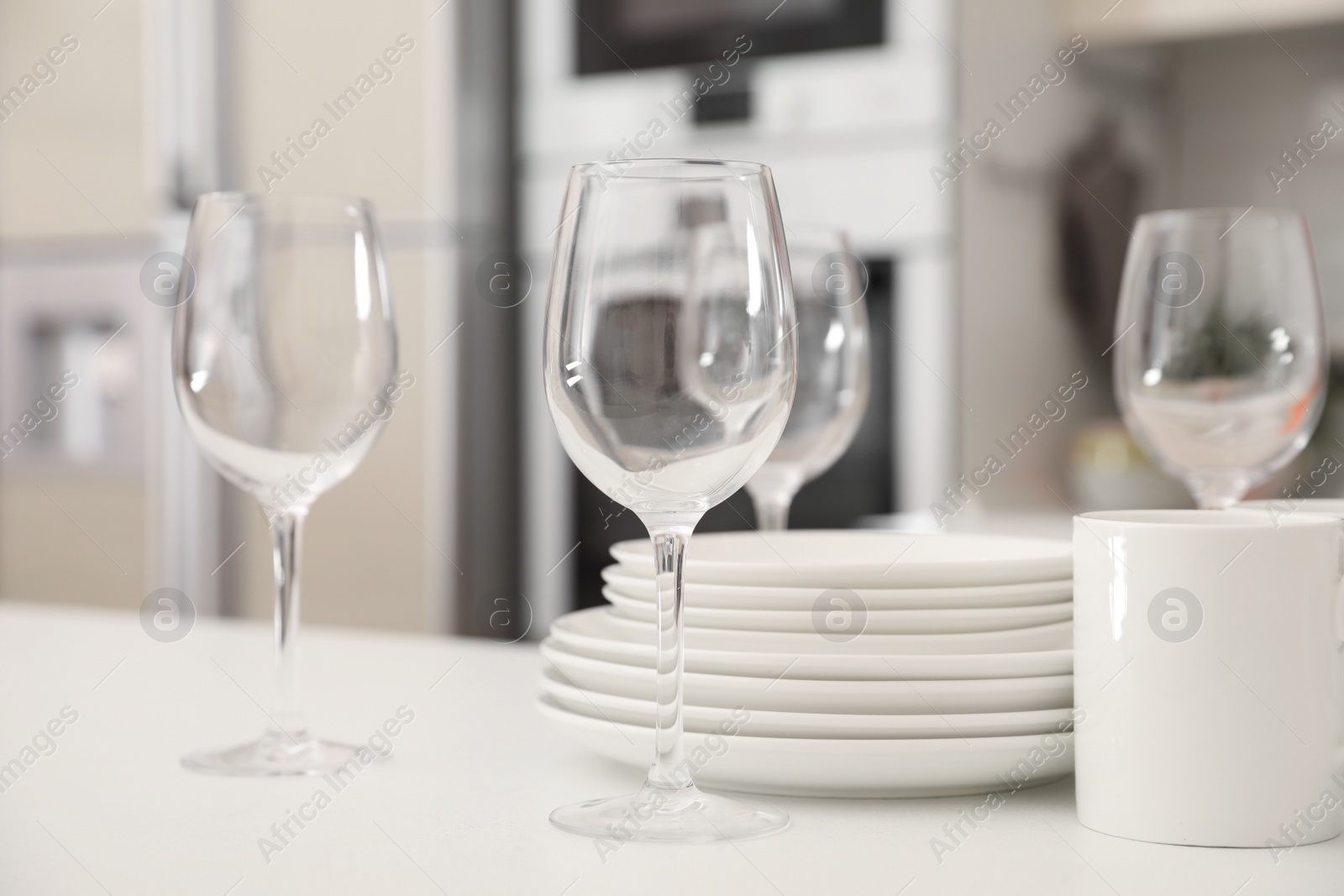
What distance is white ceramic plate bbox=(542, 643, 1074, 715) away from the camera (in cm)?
55

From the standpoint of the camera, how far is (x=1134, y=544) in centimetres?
49

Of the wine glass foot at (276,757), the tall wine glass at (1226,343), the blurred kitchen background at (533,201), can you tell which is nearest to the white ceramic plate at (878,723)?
the wine glass foot at (276,757)

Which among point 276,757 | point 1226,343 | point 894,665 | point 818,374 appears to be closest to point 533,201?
point 818,374

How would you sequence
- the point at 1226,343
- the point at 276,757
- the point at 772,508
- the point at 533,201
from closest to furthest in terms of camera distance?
the point at 276,757, the point at 1226,343, the point at 772,508, the point at 533,201

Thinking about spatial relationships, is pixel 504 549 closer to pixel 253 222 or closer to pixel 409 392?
pixel 409 392

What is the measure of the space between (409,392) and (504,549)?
1.10ft

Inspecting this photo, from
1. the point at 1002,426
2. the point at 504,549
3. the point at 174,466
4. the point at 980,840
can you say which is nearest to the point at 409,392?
the point at 504,549

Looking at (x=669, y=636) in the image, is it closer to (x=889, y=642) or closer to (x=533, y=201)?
(x=889, y=642)

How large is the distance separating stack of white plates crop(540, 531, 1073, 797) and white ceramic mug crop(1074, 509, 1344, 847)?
6 centimetres

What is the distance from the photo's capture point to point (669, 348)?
1.59 ft

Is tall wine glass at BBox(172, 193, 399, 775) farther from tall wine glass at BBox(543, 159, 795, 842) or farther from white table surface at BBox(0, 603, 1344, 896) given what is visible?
tall wine glass at BBox(543, 159, 795, 842)

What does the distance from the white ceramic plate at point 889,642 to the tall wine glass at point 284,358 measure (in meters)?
0.19

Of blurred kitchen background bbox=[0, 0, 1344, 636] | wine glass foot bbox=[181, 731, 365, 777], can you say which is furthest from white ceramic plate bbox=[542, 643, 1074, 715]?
blurred kitchen background bbox=[0, 0, 1344, 636]

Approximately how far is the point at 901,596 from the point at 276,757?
0.98 ft
